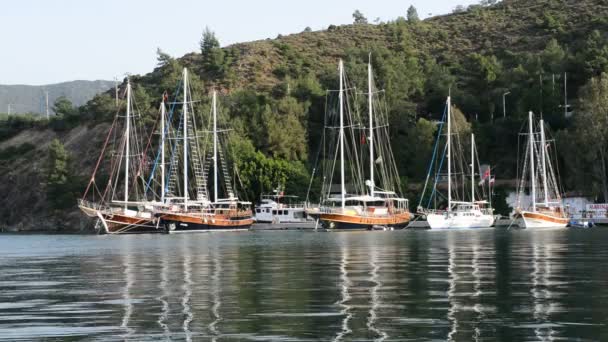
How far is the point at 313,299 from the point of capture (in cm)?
2705

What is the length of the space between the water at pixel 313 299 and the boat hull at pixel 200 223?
5385 centimetres

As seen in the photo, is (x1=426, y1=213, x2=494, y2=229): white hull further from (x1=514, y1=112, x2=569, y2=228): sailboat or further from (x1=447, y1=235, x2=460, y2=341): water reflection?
(x1=447, y1=235, x2=460, y2=341): water reflection

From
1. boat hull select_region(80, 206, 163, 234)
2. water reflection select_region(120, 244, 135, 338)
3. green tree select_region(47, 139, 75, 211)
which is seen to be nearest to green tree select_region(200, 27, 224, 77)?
green tree select_region(47, 139, 75, 211)

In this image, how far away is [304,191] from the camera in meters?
123

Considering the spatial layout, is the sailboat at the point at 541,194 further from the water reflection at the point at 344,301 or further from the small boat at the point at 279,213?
the water reflection at the point at 344,301

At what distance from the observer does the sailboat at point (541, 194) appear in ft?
319

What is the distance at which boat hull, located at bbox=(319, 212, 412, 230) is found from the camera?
318 ft

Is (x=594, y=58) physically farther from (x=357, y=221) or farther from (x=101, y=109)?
(x=101, y=109)

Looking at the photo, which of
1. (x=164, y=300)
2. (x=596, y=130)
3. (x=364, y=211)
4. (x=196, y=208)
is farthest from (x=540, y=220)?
(x=164, y=300)

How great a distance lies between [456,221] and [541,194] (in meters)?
10.2

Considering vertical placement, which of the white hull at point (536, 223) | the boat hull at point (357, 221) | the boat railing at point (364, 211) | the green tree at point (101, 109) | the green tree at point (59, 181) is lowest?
the white hull at point (536, 223)

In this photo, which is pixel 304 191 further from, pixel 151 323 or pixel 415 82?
pixel 151 323

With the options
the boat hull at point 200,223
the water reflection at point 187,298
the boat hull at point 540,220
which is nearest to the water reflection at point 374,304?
the water reflection at point 187,298

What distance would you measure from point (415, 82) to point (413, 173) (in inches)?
1059
